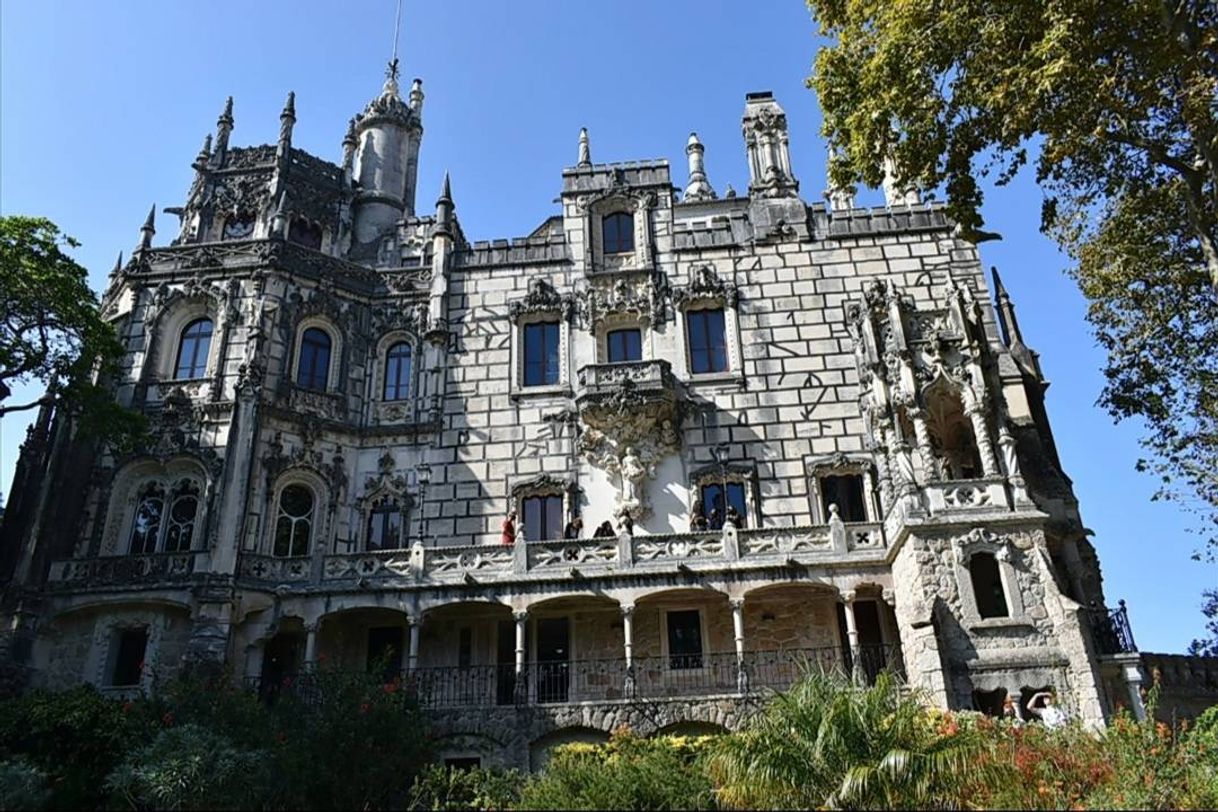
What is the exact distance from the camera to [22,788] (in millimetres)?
14047

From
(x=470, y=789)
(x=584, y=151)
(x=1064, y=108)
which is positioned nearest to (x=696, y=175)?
(x=584, y=151)

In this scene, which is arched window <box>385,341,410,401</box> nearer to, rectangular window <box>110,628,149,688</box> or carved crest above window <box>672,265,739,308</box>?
carved crest above window <box>672,265,739,308</box>

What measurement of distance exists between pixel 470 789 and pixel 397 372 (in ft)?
51.2

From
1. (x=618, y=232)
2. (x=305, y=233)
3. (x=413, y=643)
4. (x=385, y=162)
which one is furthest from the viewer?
(x=385, y=162)

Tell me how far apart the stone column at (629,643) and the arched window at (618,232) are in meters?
11.7

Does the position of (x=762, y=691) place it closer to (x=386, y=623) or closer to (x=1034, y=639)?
(x=1034, y=639)

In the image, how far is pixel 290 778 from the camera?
14.7 metres

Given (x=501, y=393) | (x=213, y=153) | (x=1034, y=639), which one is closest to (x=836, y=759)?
(x=1034, y=639)

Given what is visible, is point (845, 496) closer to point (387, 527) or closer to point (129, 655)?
point (387, 527)

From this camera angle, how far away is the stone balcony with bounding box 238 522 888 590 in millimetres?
22125

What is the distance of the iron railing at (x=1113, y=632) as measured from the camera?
67.3ft

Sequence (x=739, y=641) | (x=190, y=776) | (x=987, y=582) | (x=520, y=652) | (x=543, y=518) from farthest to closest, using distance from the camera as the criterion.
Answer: (x=543, y=518)
(x=520, y=652)
(x=739, y=641)
(x=987, y=582)
(x=190, y=776)

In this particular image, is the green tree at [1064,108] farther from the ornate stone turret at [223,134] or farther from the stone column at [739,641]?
the ornate stone turret at [223,134]

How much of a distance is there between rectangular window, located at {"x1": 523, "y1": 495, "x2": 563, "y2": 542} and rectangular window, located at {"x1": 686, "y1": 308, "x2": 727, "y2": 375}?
5514 millimetres
